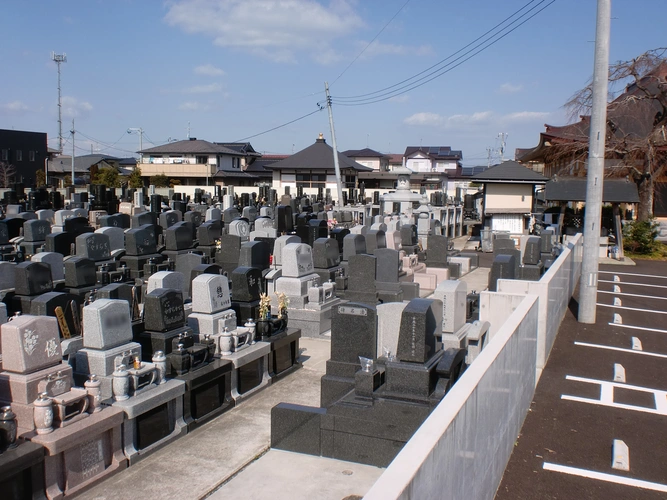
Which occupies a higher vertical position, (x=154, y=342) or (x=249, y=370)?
(x=154, y=342)

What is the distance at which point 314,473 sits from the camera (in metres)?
6.14

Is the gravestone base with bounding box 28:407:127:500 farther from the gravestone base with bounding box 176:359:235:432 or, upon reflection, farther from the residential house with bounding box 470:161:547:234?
the residential house with bounding box 470:161:547:234

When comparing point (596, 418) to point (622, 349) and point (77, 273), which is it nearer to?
point (622, 349)

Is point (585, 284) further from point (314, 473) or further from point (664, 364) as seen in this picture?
point (314, 473)

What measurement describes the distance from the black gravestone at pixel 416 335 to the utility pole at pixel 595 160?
6.83 m

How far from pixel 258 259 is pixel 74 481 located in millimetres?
7812

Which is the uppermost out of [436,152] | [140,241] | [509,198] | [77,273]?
[436,152]

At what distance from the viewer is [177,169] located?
5422 centimetres

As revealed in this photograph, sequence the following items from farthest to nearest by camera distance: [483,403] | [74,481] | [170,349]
→ [170,349] < [74,481] < [483,403]

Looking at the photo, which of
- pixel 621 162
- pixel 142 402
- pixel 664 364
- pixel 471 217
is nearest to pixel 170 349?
pixel 142 402

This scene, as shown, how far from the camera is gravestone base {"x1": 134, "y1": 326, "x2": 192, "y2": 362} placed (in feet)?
26.2

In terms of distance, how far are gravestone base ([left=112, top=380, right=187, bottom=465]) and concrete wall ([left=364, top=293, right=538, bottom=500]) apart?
3.58 m

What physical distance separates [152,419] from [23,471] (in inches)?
65.2

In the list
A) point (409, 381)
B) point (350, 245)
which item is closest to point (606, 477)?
point (409, 381)
